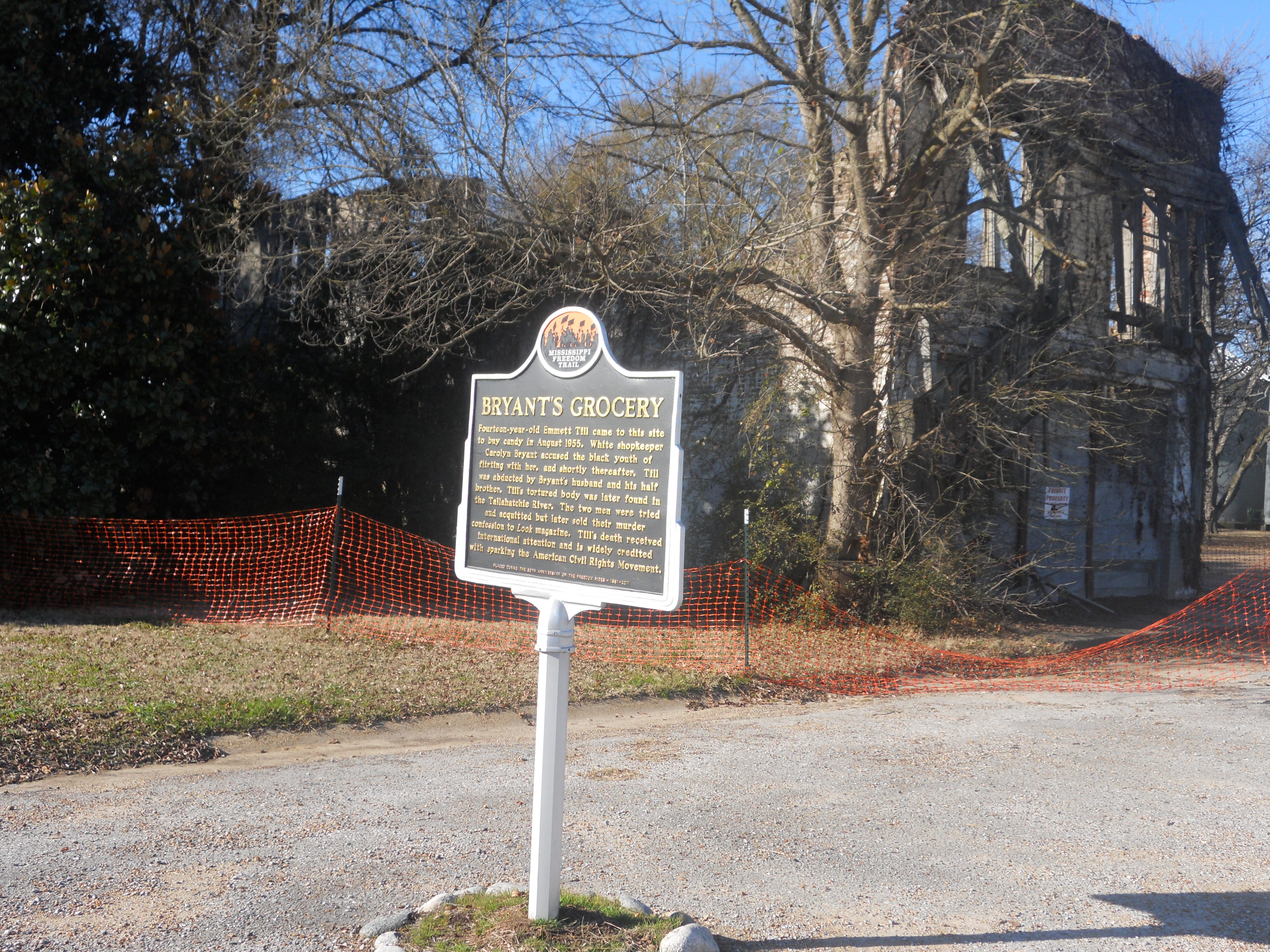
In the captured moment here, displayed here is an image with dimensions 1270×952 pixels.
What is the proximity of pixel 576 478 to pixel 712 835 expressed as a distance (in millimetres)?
2215

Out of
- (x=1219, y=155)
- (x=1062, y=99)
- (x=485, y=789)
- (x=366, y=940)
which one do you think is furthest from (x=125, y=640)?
(x=1219, y=155)

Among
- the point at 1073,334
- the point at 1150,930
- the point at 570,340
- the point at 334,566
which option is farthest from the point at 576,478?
the point at 1073,334

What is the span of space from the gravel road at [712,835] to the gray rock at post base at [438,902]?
0.56 feet

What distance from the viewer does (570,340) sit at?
14.7ft

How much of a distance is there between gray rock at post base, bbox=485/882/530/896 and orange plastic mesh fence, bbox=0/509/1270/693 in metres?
5.54

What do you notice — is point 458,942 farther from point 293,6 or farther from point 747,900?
point 293,6

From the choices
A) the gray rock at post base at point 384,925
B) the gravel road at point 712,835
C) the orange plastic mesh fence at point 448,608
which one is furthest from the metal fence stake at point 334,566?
the gray rock at post base at point 384,925

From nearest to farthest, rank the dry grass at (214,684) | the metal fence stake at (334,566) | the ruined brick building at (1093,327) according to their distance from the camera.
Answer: the dry grass at (214,684)
the metal fence stake at (334,566)
the ruined brick building at (1093,327)

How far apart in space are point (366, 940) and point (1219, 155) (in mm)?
18977

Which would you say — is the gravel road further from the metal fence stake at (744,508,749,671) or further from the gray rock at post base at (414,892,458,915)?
the metal fence stake at (744,508,749,671)

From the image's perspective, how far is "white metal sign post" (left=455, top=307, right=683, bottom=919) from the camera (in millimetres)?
4055

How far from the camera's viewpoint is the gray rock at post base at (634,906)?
13.7ft

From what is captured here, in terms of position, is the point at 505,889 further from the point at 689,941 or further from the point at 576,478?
the point at 576,478

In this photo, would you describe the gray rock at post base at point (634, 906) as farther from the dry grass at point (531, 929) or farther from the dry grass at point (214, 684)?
the dry grass at point (214, 684)
